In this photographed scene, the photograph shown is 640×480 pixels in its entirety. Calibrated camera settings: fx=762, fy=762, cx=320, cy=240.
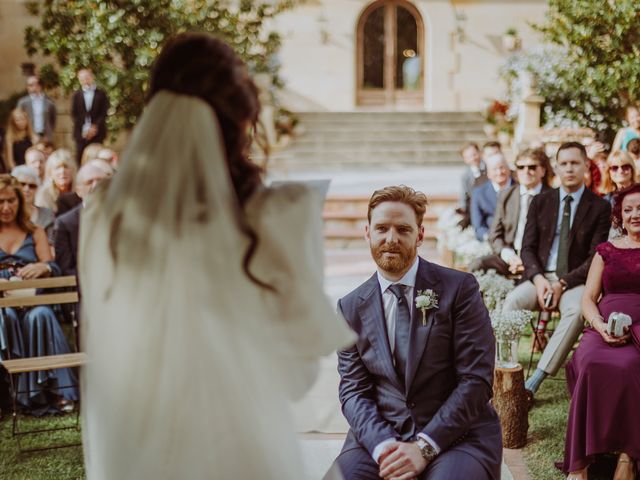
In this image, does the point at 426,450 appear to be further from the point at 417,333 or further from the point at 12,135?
the point at 12,135

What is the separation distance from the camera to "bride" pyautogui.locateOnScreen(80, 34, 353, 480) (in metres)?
1.69

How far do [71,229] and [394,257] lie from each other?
3352 millimetres

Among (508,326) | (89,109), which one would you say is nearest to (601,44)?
(508,326)

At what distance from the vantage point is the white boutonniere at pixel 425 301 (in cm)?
288

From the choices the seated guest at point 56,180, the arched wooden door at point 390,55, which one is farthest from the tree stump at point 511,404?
the arched wooden door at point 390,55

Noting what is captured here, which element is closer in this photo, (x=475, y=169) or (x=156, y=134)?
(x=156, y=134)

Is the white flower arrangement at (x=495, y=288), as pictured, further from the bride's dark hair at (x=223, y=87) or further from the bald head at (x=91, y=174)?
the bride's dark hair at (x=223, y=87)

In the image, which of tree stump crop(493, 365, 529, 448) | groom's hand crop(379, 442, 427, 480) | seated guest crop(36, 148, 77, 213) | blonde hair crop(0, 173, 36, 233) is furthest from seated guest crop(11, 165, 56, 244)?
groom's hand crop(379, 442, 427, 480)

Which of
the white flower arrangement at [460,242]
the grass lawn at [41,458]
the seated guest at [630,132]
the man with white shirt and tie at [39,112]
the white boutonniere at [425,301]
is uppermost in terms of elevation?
the man with white shirt and tie at [39,112]

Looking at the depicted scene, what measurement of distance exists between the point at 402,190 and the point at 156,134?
54.3 inches

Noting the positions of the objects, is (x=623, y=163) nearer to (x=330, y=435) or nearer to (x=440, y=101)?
(x=330, y=435)

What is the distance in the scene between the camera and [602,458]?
4.18m

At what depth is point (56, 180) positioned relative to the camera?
7.18m

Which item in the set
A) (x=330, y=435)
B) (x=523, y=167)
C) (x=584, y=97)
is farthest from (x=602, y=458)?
(x=584, y=97)
